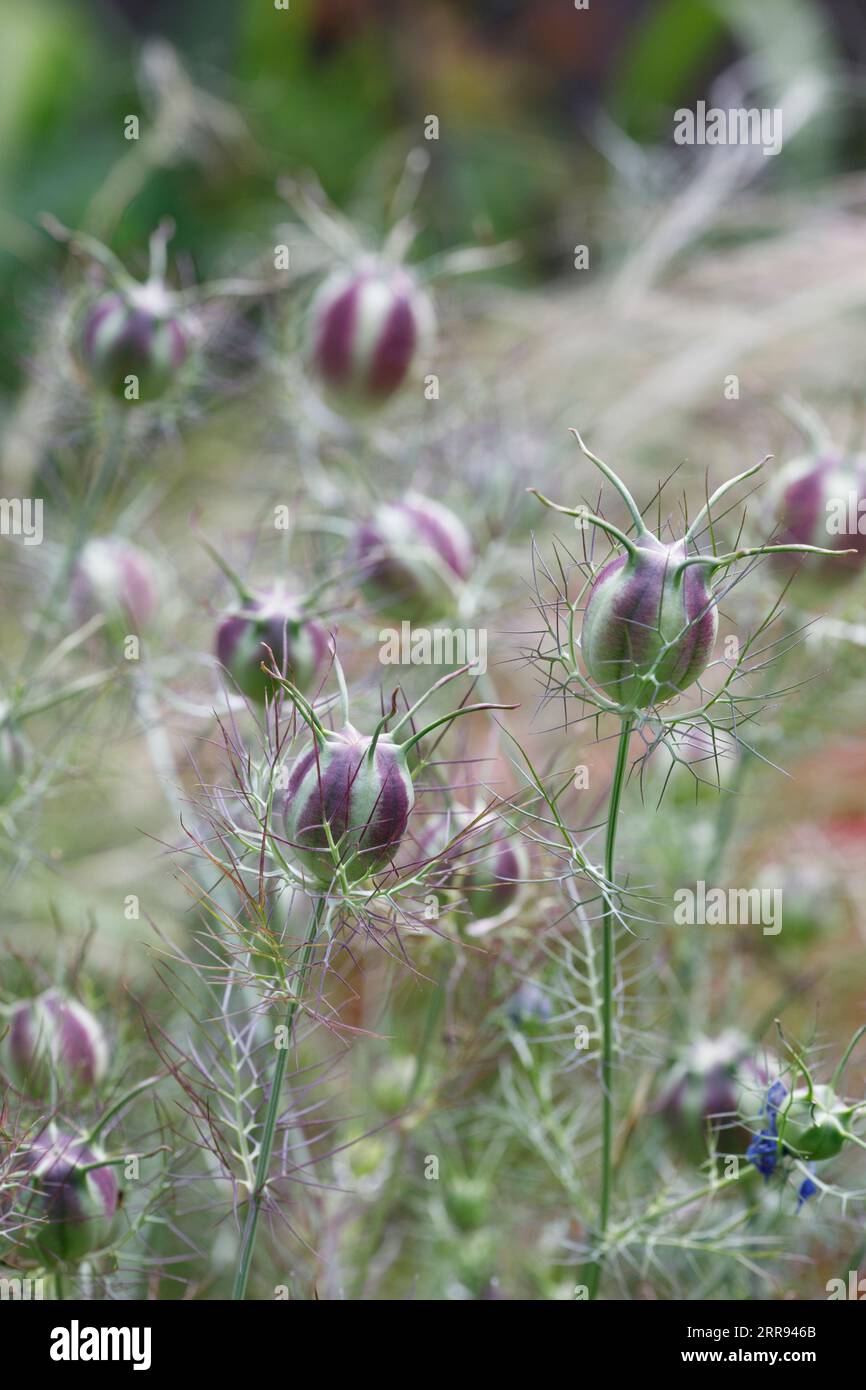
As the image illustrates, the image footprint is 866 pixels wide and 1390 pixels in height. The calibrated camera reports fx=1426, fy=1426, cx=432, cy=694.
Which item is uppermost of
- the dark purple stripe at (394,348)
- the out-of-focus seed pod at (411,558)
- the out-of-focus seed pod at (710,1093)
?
the dark purple stripe at (394,348)

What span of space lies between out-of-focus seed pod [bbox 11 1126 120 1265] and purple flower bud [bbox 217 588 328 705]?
0.41 feet

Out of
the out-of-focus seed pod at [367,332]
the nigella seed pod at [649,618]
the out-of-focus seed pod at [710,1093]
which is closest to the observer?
the nigella seed pod at [649,618]

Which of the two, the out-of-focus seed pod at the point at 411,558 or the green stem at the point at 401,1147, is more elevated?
the out-of-focus seed pod at the point at 411,558

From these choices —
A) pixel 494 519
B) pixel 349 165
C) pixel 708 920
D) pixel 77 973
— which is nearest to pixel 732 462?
pixel 494 519

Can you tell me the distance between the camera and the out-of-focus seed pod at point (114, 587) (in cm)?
48

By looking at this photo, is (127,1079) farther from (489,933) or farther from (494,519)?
(494,519)

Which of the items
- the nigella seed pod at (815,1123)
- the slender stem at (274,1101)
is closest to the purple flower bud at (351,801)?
the slender stem at (274,1101)

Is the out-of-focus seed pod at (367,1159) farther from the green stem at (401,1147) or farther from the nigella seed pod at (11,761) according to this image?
the nigella seed pod at (11,761)

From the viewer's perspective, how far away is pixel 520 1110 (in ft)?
1.56

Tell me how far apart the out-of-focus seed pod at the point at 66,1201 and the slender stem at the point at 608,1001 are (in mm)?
125

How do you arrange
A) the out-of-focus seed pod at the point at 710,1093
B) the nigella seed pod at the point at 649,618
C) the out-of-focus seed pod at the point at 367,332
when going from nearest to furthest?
the nigella seed pod at the point at 649,618 < the out-of-focus seed pod at the point at 710,1093 < the out-of-focus seed pod at the point at 367,332

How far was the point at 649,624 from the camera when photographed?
294 mm

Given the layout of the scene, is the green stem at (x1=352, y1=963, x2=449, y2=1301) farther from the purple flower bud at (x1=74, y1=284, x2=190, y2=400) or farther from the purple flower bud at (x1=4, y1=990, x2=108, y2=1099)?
the purple flower bud at (x1=74, y1=284, x2=190, y2=400)
